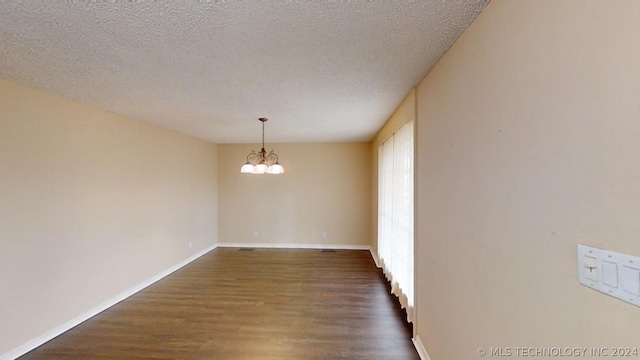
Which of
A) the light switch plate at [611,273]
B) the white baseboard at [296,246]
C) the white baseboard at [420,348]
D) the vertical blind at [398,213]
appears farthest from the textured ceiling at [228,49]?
the white baseboard at [296,246]

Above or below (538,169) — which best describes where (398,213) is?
below

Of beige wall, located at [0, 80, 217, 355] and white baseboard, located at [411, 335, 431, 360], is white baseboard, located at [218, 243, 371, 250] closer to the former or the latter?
beige wall, located at [0, 80, 217, 355]

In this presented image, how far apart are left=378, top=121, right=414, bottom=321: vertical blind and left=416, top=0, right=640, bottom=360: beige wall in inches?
39.2

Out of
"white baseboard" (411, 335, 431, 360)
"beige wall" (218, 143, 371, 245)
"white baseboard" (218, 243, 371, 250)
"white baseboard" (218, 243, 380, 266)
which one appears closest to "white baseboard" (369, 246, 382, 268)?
"white baseboard" (218, 243, 380, 266)

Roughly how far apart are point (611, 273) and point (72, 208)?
4.12m

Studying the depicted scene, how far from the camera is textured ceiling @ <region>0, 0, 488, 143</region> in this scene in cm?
139

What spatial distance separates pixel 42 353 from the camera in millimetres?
2410

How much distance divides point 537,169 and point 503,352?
2.90 feet

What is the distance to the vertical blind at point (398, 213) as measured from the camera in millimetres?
2896

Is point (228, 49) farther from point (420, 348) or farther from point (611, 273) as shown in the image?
point (420, 348)

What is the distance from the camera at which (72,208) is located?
2893mm

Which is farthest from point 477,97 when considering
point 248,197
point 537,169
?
point 248,197

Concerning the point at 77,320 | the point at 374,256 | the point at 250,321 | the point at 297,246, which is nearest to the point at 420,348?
the point at 250,321

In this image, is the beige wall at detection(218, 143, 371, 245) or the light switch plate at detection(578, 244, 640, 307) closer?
the light switch plate at detection(578, 244, 640, 307)
